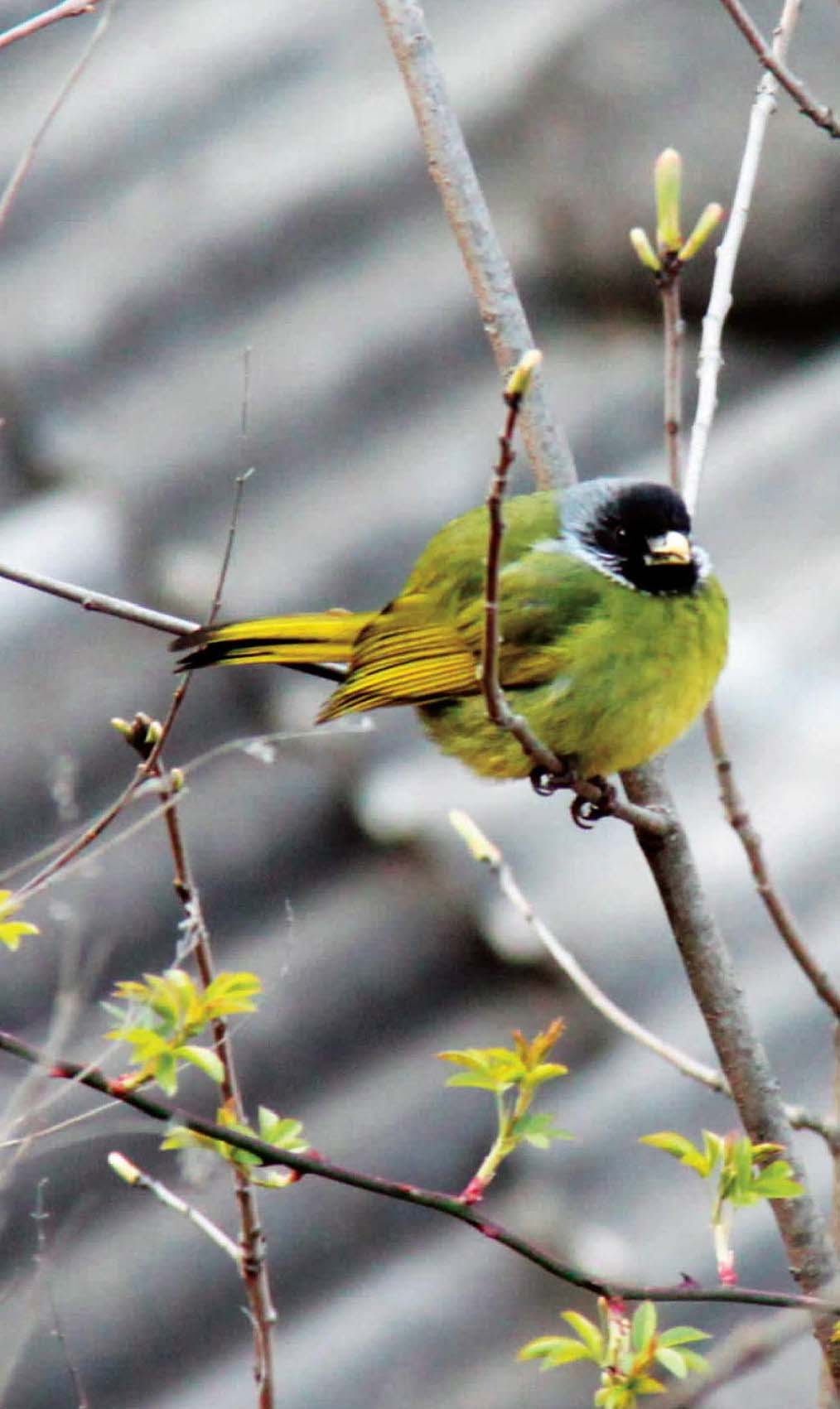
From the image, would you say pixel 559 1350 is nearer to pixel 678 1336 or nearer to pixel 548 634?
pixel 678 1336

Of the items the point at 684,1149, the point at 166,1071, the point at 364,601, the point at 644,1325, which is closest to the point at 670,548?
the point at 364,601

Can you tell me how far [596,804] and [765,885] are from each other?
51cm

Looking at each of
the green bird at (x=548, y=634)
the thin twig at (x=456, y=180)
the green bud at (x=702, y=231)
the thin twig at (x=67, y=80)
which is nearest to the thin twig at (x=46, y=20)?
the thin twig at (x=67, y=80)

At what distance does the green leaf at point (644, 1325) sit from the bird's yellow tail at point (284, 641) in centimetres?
115

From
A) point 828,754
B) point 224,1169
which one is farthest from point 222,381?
point 224,1169

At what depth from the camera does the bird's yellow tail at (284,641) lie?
2473 millimetres

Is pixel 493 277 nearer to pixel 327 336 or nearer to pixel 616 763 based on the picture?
pixel 616 763

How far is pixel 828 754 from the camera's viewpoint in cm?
353

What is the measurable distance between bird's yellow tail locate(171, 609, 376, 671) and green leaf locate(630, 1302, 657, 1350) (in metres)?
1.15

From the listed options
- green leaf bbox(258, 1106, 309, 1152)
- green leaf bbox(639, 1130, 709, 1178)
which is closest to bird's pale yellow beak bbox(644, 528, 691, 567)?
green leaf bbox(639, 1130, 709, 1178)

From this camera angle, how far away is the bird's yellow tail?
97.3 inches

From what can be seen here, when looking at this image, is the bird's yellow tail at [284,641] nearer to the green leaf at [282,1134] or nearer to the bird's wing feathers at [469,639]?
the bird's wing feathers at [469,639]

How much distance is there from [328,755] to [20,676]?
2.10 feet

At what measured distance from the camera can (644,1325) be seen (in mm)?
1557
